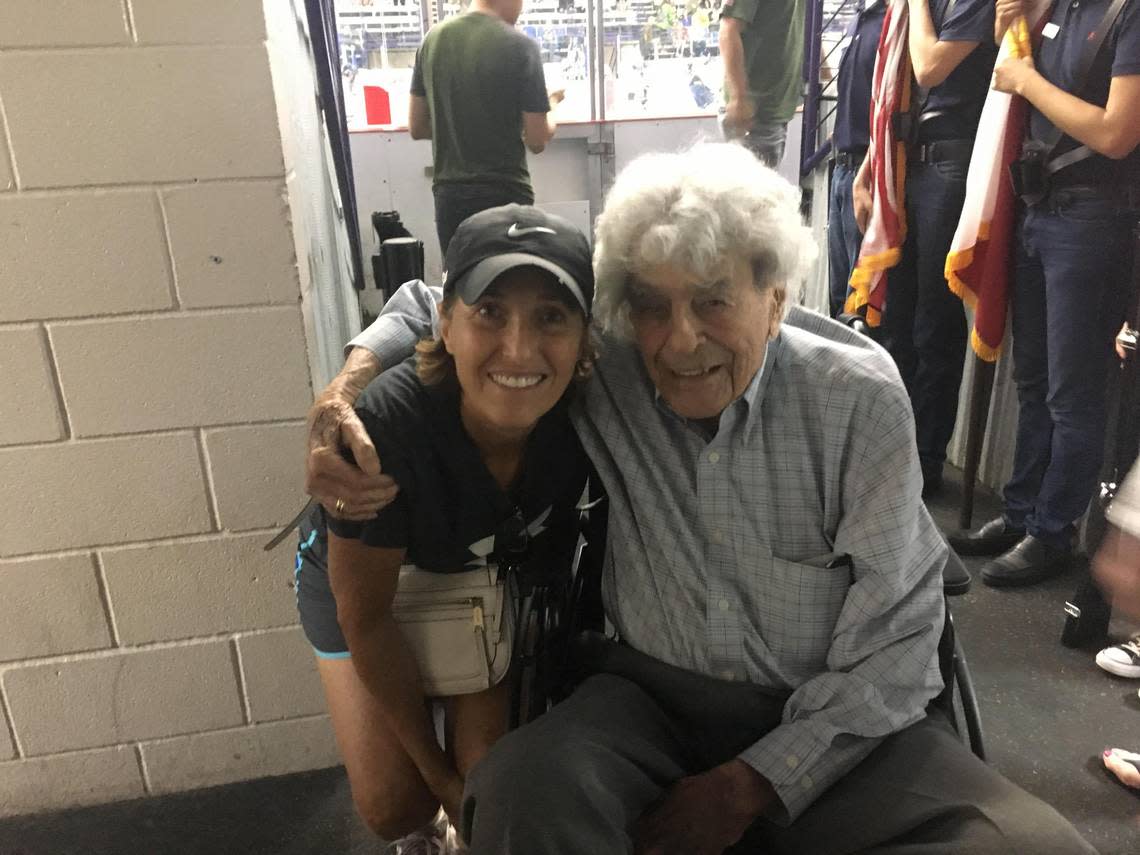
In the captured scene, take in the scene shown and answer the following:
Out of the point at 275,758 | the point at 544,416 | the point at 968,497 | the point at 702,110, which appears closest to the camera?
the point at 544,416

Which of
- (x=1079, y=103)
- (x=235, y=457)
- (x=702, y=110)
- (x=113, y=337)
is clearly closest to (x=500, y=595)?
(x=235, y=457)

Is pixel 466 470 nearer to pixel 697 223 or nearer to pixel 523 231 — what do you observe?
pixel 523 231

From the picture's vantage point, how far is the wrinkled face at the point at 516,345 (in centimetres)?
111

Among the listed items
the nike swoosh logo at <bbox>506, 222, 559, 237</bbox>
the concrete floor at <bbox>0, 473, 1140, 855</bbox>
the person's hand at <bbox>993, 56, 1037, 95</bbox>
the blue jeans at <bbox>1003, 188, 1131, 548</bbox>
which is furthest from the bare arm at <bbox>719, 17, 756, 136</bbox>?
the nike swoosh logo at <bbox>506, 222, 559, 237</bbox>

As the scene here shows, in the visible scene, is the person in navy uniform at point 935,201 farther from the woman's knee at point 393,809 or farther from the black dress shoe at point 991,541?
the woman's knee at point 393,809

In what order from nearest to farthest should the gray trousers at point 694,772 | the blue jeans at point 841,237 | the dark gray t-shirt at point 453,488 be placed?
the gray trousers at point 694,772 → the dark gray t-shirt at point 453,488 → the blue jeans at point 841,237

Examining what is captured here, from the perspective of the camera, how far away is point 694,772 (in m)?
1.20

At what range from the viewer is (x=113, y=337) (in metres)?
1.49

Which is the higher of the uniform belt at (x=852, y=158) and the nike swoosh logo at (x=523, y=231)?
the nike swoosh logo at (x=523, y=231)

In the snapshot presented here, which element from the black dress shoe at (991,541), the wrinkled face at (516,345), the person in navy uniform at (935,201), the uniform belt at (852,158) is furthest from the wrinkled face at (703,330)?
the uniform belt at (852,158)

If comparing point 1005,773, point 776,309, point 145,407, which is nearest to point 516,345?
point 776,309

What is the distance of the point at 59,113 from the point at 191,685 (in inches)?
43.2

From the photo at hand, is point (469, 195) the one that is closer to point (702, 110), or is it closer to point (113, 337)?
point (113, 337)

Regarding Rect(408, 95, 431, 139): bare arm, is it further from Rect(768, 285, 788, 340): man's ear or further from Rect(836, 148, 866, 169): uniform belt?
Rect(768, 285, 788, 340): man's ear
